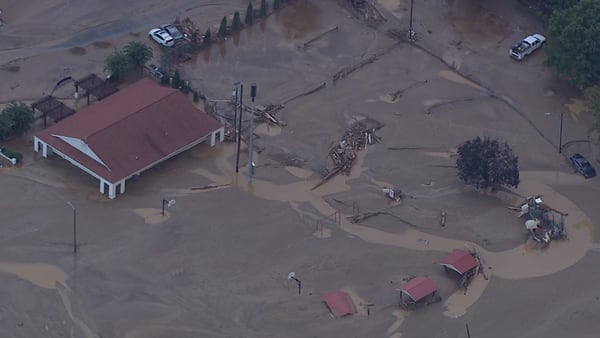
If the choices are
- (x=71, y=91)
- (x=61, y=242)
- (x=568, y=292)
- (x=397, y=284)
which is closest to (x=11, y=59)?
(x=71, y=91)

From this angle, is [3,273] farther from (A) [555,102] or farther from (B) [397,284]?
(A) [555,102]

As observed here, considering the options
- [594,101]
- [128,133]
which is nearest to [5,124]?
[128,133]

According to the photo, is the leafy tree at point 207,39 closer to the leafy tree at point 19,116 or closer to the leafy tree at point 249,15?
the leafy tree at point 249,15

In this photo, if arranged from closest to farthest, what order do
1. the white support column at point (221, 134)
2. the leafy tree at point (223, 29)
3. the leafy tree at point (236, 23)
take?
the white support column at point (221, 134), the leafy tree at point (223, 29), the leafy tree at point (236, 23)

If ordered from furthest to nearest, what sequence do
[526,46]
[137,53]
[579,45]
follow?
[526,46]
[137,53]
[579,45]

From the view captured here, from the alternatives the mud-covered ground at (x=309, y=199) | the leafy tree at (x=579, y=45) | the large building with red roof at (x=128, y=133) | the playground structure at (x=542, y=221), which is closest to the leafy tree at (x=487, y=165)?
the mud-covered ground at (x=309, y=199)

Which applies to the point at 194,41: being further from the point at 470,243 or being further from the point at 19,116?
the point at 470,243
